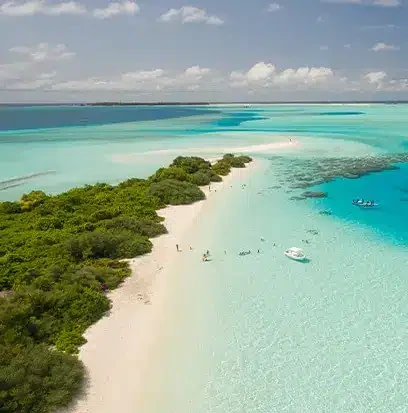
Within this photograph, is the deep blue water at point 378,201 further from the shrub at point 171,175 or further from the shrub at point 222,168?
the shrub at point 171,175

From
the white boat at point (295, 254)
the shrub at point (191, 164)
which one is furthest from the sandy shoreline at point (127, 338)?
the shrub at point (191, 164)

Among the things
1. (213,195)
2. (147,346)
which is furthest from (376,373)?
(213,195)

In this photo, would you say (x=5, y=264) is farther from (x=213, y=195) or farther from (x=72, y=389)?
(x=213, y=195)

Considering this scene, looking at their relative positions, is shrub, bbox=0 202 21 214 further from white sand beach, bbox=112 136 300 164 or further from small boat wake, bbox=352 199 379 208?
white sand beach, bbox=112 136 300 164

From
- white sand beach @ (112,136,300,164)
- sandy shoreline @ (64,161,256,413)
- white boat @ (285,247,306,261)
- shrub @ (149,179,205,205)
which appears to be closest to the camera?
sandy shoreline @ (64,161,256,413)

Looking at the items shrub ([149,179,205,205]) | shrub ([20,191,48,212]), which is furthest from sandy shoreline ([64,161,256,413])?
shrub ([20,191,48,212])
